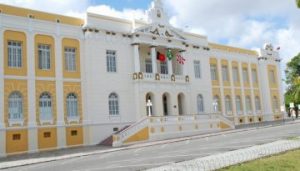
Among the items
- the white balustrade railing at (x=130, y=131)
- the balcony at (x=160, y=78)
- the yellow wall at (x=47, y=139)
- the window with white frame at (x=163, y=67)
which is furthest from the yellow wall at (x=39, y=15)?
the window with white frame at (x=163, y=67)

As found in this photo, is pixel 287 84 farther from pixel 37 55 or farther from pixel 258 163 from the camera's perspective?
pixel 258 163

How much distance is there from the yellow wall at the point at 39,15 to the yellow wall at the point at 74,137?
9022 millimetres

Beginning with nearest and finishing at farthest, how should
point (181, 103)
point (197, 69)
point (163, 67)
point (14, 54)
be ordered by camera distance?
point (14, 54) < point (181, 103) < point (163, 67) < point (197, 69)

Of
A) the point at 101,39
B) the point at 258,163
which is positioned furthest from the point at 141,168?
the point at 101,39

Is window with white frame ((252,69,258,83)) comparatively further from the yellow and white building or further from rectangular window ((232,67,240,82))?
the yellow and white building

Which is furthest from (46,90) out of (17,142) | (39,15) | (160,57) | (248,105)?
(248,105)

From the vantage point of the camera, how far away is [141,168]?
47.5 feet

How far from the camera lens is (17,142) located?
27.2 metres

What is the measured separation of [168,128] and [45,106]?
11127 millimetres

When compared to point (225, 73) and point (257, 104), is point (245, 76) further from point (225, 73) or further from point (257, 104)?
point (225, 73)

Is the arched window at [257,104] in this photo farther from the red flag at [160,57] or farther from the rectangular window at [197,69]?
the red flag at [160,57]

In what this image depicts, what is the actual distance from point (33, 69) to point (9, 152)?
21.5 feet

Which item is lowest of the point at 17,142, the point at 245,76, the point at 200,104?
the point at 17,142

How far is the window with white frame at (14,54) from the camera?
28.1 m
